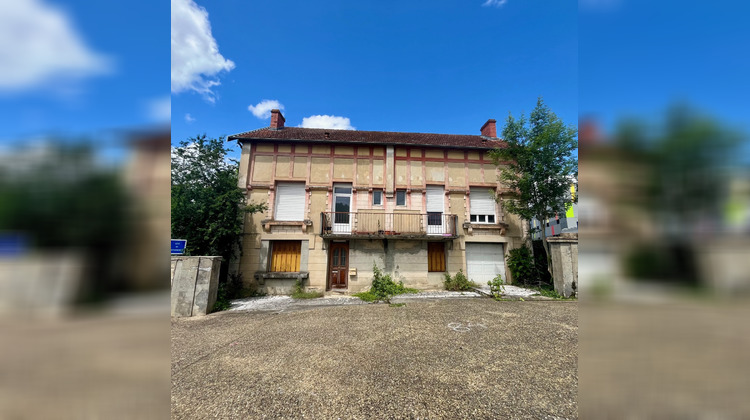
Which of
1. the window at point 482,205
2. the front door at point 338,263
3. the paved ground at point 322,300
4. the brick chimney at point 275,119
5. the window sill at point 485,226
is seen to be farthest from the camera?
the brick chimney at point 275,119

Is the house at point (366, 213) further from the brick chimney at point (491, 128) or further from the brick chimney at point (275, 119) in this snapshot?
the brick chimney at point (491, 128)

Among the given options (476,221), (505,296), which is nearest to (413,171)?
(476,221)

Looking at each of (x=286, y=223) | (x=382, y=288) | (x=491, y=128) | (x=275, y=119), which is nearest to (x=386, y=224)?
(x=382, y=288)

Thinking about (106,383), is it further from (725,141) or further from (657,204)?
(725,141)

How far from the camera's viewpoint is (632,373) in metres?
0.77

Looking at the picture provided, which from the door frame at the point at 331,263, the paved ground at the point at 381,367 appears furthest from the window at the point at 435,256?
the paved ground at the point at 381,367

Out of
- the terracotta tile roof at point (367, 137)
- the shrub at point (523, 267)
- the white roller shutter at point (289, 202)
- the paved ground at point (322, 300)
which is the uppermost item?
the terracotta tile roof at point (367, 137)

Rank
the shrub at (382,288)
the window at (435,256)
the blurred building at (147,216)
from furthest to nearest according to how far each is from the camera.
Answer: the window at (435,256), the shrub at (382,288), the blurred building at (147,216)

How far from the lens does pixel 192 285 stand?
721cm

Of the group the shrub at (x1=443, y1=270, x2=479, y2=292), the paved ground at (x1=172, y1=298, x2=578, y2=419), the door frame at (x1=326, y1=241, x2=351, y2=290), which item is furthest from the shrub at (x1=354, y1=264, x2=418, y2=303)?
the paved ground at (x1=172, y1=298, x2=578, y2=419)

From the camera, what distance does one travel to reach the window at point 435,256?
11.5 meters

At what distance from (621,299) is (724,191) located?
347mm

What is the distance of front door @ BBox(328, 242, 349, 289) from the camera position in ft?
36.4

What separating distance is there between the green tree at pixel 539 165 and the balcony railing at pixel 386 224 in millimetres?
2830
